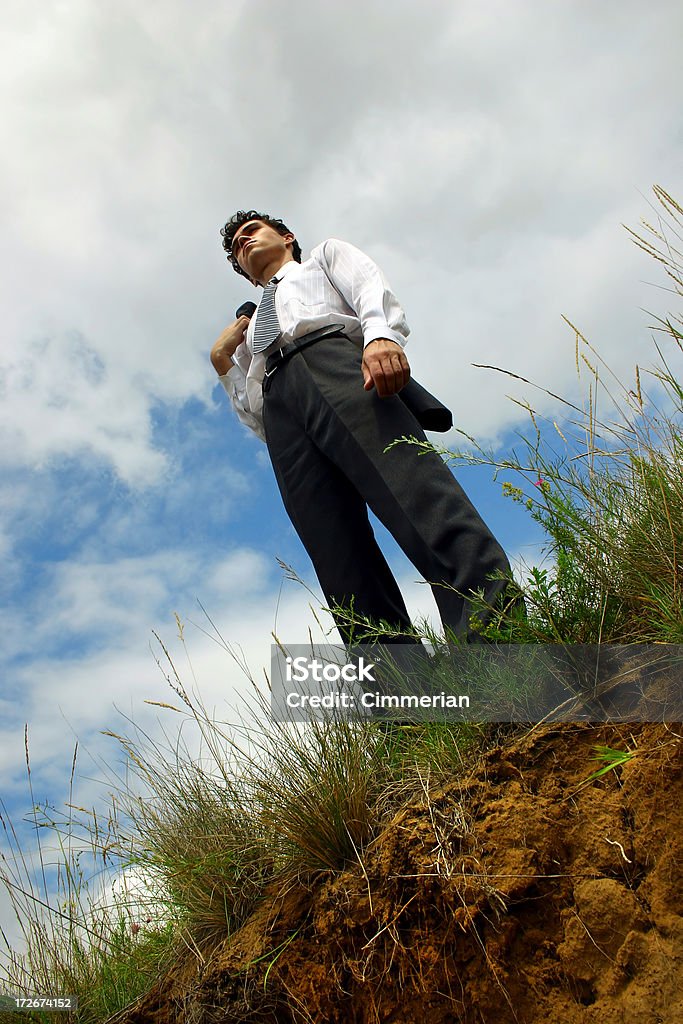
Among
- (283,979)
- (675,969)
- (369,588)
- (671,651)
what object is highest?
(369,588)

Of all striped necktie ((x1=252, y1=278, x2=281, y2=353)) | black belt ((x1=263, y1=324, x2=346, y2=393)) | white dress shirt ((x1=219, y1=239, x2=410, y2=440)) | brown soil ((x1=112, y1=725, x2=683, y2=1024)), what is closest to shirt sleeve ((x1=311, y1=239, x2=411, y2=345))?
white dress shirt ((x1=219, y1=239, x2=410, y2=440))

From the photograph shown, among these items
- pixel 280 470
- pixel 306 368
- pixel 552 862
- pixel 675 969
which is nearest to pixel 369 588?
pixel 280 470

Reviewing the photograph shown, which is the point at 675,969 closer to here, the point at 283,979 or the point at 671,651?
the point at 671,651

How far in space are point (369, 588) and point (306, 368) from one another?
0.84 metres

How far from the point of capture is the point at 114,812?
2.70 meters

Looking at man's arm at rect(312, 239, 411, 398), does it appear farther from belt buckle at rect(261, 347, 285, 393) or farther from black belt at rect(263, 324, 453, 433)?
belt buckle at rect(261, 347, 285, 393)

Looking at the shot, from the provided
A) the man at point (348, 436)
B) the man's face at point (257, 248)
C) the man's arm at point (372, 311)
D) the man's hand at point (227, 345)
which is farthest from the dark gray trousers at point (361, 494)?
the man's face at point (257, 248)

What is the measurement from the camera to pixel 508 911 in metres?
1.89

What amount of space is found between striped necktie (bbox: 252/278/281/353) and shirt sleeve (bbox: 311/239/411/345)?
265mm

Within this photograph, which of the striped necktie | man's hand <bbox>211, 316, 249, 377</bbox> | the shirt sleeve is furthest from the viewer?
man's hand <bbox>211, 316, 249, 377</bbox>

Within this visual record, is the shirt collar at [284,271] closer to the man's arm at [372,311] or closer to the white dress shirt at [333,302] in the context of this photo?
the white dress shirt at [333,302]

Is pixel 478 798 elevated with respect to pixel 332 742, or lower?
lower

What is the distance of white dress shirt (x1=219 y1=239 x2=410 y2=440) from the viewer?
2.90 m

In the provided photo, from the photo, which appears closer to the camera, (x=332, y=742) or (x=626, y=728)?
(x=626, y=728)
